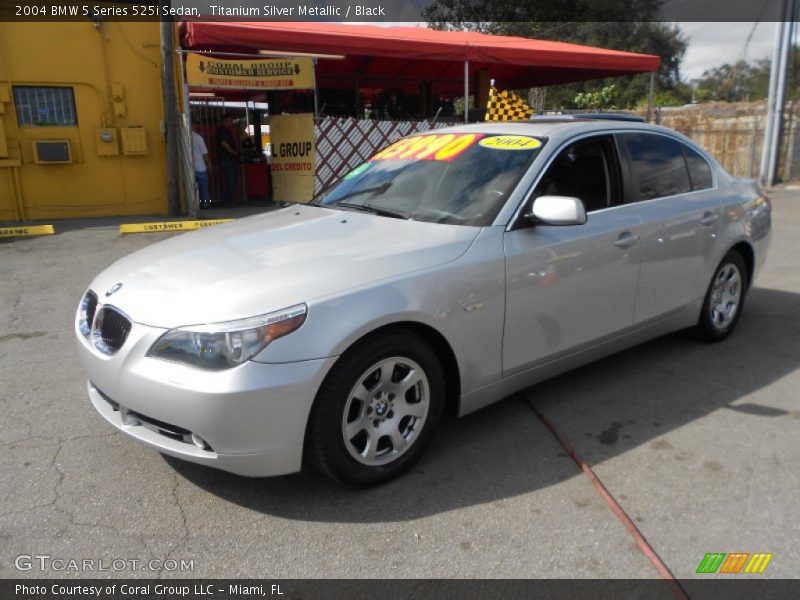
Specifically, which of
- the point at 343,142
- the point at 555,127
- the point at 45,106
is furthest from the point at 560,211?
the point at 45,106

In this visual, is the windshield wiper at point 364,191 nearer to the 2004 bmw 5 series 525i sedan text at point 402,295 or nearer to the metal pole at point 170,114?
the 2004 bmw 5 series 525i sedan text at point 402,295

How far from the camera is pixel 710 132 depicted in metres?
18.8

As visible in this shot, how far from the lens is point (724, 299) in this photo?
4879 mm

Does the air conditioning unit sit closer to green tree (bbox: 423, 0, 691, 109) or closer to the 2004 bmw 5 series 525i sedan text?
the 2004 bmw 5 series 525i sedan text

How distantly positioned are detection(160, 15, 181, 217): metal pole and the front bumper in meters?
9.68

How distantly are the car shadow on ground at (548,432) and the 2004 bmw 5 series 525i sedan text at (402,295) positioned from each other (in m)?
0.20

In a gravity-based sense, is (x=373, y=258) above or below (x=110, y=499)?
above

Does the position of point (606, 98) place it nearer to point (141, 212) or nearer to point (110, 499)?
point (141, 212)

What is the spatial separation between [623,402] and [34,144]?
11415mm

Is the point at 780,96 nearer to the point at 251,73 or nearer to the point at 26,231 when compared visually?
the point at 251,73

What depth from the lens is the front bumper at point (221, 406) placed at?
8.22 ft

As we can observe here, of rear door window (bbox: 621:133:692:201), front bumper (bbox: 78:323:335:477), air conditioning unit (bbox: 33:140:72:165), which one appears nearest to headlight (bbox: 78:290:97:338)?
front bumper (bbox: 78:323:335:477)

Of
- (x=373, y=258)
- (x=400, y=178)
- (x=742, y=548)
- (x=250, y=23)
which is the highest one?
(x=250, y=23)

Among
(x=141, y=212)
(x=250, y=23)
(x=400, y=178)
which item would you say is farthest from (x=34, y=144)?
(x=400, y=178)
